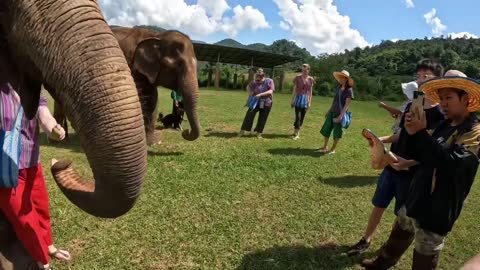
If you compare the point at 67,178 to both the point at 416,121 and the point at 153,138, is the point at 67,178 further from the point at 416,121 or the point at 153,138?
the point at 153,138

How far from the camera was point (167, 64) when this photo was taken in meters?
8.27

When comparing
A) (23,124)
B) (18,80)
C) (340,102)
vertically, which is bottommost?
(23,124)

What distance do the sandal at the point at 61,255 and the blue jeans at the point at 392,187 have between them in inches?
123

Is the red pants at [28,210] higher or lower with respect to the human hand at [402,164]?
lower

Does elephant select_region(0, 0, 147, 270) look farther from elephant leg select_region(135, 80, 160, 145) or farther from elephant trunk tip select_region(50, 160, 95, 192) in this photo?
elephant leg select_region(135, 80, 160, 145)

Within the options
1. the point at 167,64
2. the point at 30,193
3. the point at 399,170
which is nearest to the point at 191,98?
the point at 167,64

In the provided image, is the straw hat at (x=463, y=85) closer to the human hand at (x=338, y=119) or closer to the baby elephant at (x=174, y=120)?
the human hand at (x=338, y=119)

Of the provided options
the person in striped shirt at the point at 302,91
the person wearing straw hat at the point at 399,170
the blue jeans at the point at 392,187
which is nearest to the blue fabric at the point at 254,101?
the person in striped shirt at the point at 302,91

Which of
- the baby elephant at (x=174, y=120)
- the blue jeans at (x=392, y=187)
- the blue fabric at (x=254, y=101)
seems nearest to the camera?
the blue jeans at (x=392, y=187)

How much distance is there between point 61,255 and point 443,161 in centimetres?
335

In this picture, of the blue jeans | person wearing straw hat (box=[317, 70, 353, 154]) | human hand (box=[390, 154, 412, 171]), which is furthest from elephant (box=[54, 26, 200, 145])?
human hand (box=[390, 154, 412, 171])

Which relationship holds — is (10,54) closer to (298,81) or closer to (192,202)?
(192,202)

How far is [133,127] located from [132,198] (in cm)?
29

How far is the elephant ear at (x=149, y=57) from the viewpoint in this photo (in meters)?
8.38
